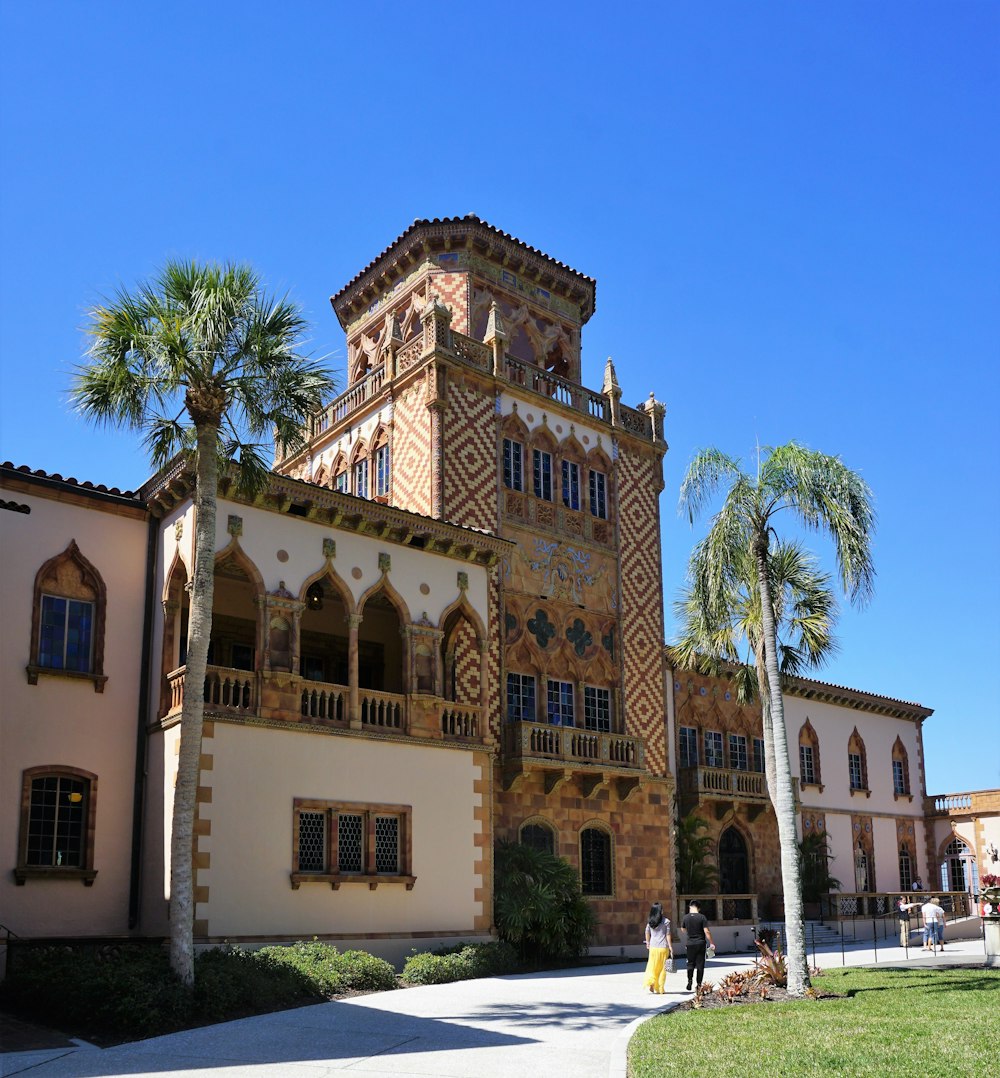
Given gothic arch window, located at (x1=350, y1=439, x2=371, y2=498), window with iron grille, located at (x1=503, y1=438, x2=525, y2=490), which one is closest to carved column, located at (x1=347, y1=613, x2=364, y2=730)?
window with iron grille, located at (x1=503, y1=438, x2=525, y2=490)

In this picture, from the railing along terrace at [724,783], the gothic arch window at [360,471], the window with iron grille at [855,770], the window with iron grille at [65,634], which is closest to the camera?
the window with iron grille at [65,634]

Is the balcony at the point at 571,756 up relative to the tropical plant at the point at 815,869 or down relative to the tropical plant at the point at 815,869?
up

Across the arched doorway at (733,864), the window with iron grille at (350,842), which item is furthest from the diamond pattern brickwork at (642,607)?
the window with iron grille at (350,842)

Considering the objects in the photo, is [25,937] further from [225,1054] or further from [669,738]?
[669,738]

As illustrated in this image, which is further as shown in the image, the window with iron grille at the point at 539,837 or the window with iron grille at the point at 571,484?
the window with iron grille at the point at 571,484

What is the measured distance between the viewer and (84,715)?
22.0 meters

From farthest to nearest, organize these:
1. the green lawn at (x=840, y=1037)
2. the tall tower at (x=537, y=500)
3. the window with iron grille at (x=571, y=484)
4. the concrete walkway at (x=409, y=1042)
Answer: the window with iron grille at (x=571, y=484) → the tall tower at (x=537, y=500) → the concrete walkway at (x=409, y=1042) → the green lawn at (x=840, y=1037)

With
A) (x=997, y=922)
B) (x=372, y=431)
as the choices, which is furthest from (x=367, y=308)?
(x=997, y=922)

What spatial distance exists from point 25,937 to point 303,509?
9.41m

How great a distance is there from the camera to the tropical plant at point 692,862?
33125 mm

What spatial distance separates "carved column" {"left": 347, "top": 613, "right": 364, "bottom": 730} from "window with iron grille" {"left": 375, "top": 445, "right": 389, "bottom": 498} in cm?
713

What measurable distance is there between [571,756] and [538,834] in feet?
6.81

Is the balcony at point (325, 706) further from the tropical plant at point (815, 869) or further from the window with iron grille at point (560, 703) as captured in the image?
the tropical plant at point (815, 869)

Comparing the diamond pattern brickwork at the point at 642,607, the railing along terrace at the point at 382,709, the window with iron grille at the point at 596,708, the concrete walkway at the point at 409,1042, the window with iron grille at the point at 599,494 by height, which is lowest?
the concrete walkway at the point at 409,1042
